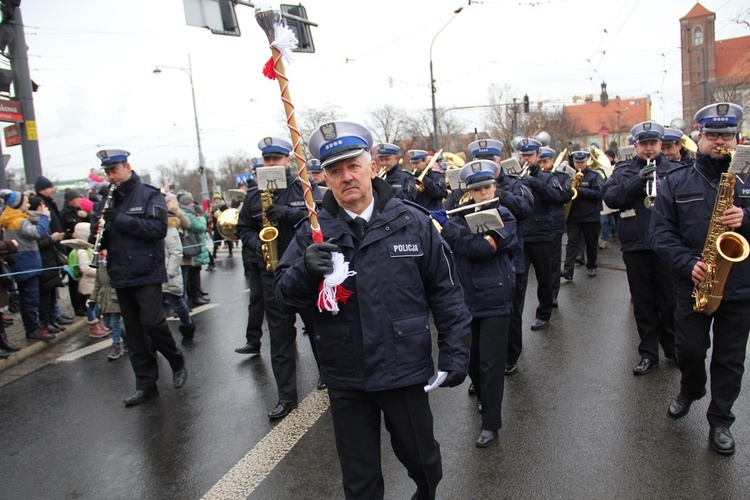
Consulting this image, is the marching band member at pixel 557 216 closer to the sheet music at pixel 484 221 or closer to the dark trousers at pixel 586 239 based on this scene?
the dark trousers at pixel 586 239

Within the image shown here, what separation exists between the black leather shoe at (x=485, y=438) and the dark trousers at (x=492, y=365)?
3 cm

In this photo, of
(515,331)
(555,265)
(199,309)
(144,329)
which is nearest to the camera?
(515,331)

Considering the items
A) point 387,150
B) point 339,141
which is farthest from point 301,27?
point 339,141

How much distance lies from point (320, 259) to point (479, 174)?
7.73 ft

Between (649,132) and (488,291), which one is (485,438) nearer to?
(488,291)

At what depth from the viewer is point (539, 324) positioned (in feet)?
23.7

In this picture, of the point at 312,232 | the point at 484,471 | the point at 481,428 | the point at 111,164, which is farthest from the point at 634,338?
the point at 111,164

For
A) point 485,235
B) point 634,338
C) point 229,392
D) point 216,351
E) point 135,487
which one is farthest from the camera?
point 216,351

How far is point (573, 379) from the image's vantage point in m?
5.39

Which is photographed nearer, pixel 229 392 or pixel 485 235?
pixel 485 235

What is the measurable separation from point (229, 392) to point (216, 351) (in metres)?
1.63

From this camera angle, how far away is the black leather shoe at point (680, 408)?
435cm

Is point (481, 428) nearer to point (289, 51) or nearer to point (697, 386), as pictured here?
point (697, 386)

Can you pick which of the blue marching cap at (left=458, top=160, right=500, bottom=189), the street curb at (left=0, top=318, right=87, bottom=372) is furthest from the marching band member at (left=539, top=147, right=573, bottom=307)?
the street curb at (left=0, top=318, right=87, bottom=372)
